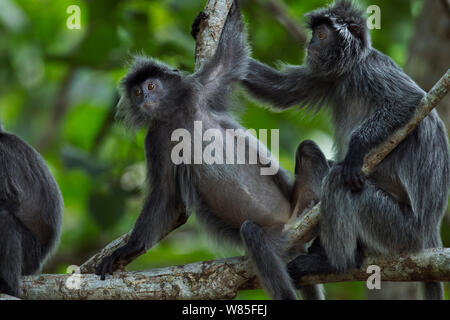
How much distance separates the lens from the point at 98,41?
809 centimetres

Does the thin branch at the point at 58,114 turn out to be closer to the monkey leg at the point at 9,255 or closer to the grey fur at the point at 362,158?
the monkey leg at the point at 9,255

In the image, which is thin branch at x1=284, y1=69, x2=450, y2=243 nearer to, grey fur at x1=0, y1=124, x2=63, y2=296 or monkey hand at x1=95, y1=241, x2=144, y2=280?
monkey hand at x1=95, y1=241, x2=144, y2=280

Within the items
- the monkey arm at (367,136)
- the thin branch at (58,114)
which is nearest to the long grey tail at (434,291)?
the monkey arm at (367,136)

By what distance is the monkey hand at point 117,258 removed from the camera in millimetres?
5262

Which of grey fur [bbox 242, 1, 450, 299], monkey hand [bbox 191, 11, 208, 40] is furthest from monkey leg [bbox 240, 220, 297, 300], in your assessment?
monkey hand [bbox 191, 11, 208, 40]

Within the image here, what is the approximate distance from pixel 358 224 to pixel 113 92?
538 centimetres

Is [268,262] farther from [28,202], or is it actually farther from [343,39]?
[28,202]

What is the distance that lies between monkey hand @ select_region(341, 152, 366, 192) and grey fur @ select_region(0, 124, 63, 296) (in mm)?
2755

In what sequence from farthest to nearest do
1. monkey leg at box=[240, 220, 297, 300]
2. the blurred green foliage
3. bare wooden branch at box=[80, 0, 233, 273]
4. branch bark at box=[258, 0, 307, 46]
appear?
branch bark at box=[258, 0, 307, 46] → the blurred green foliage → bare wooden branch at box=[80, 0, 233, 273] → monkey leg at box=[240, 220, 297, 300]

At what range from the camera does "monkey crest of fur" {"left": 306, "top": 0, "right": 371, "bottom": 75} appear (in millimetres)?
5645

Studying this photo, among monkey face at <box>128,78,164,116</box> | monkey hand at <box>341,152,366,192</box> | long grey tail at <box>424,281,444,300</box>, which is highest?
monkey face at <box>128,78,164,116</box>

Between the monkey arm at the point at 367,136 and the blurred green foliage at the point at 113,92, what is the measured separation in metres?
1.13
